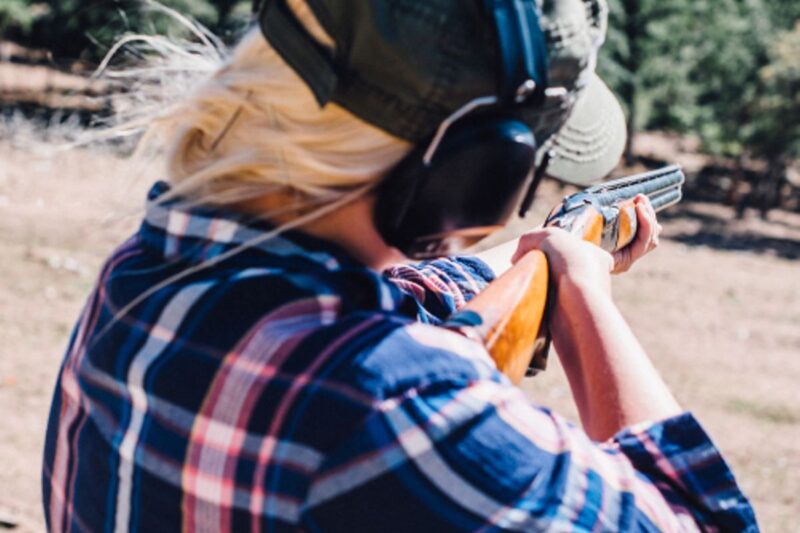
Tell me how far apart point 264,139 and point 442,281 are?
71 cm

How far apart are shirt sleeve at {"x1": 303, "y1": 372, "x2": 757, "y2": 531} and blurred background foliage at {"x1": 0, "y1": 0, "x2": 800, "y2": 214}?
60.9 feet

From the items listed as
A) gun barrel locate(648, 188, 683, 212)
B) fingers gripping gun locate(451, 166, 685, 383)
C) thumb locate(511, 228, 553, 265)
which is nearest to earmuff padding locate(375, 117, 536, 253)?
fingers gripping gun locate(451, 166, 685, 383)

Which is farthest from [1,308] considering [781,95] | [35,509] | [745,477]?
[781,95]

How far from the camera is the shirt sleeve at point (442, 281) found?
175 cm

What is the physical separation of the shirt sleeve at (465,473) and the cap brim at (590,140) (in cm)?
51

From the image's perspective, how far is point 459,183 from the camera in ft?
4.01

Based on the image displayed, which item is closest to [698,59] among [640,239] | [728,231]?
[728,231]

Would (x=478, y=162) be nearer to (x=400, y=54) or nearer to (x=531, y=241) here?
(x=400, y=54)

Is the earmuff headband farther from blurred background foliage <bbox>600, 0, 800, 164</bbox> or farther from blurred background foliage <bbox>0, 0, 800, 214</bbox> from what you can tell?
blurred background foliage <bbox>600, 0, 800, 164</bbox>

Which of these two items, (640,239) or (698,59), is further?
(698,59)

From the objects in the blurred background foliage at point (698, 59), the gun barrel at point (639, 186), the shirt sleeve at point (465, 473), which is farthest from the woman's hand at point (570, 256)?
the blurred background foliage at point (698, 59)

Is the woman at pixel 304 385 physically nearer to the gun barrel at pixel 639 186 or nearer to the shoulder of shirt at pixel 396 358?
the shoulder of shirt at pixel 396 358

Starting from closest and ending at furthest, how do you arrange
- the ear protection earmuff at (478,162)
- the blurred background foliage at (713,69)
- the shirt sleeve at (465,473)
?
the shirt sleeve at (465,473) → the ear protection earmuff at (478,162) → the blurred background foliage at (713,69)

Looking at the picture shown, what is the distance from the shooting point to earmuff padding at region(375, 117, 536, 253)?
1.19 meters
